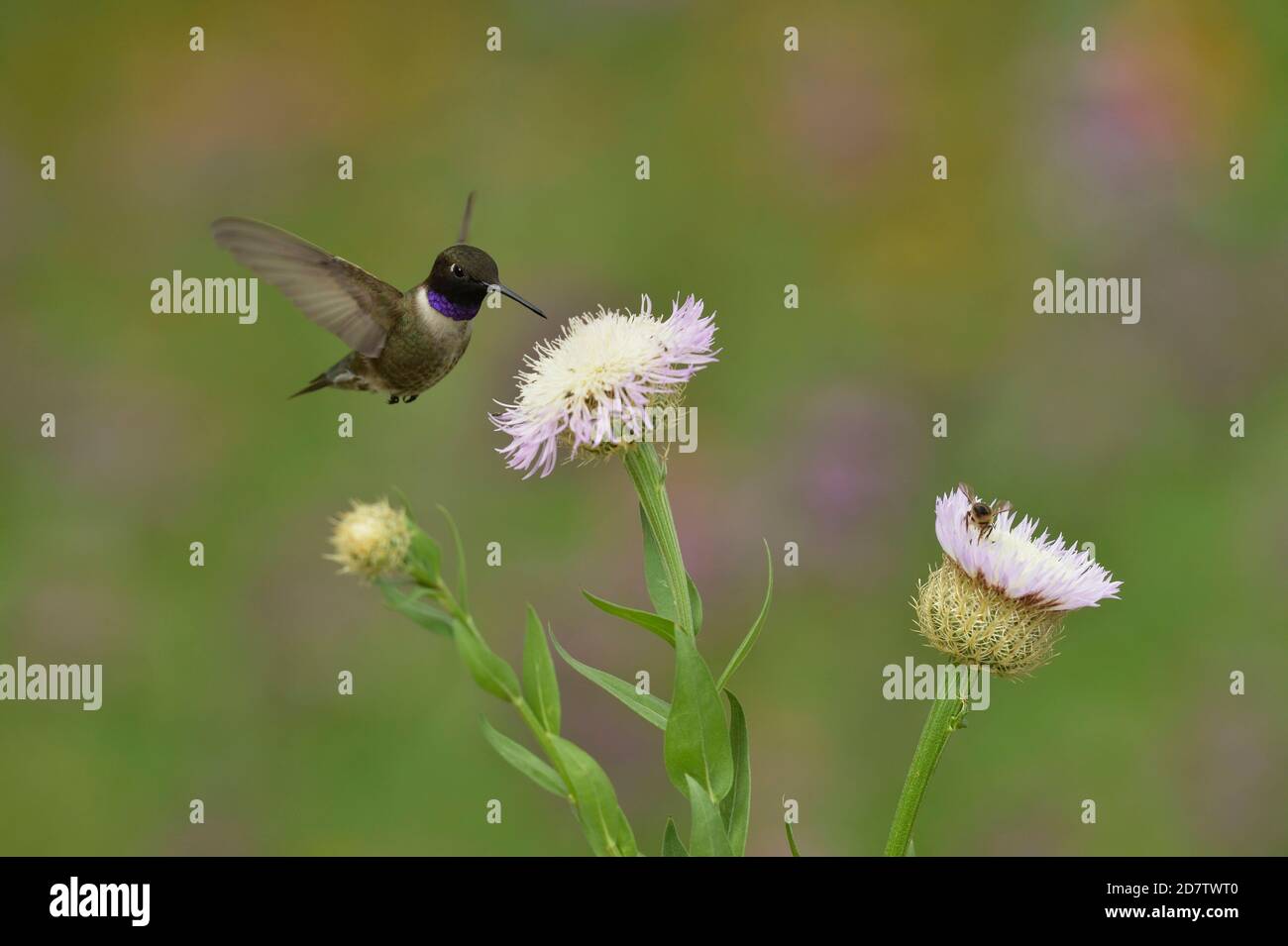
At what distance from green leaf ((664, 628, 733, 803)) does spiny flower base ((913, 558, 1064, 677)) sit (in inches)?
12.5

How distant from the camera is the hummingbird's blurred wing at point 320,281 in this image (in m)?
1.40

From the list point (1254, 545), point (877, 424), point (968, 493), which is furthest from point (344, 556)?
point (1254, 545)

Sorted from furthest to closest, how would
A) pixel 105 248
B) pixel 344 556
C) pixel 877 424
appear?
pixel 105 248
pixel 877 424
pixel 344 556

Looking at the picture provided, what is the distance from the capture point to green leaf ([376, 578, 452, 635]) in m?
0.92

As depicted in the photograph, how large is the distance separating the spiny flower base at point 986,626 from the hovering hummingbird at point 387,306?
1.85ft

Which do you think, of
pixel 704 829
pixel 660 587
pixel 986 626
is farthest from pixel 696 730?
pixel 986 626

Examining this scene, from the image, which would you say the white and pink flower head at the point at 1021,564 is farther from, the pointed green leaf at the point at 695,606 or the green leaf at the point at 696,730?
the green leaf at the point at 696,730

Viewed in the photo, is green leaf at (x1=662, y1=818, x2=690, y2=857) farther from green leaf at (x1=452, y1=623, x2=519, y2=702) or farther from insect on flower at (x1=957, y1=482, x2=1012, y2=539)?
insect on flower at (x1=957, y1=482, x2=1012, y2=539)

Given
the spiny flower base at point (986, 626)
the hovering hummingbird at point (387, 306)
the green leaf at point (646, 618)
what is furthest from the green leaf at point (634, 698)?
the hovering hummingbird at point (387, 306)

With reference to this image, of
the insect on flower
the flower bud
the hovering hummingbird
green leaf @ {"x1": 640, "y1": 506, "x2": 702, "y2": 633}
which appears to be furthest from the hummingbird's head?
the flower bud

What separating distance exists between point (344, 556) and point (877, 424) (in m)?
2.62

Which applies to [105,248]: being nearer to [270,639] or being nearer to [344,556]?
[270,639]

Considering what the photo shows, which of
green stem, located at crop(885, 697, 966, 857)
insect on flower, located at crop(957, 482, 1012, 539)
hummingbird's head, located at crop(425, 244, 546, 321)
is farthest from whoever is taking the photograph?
hummingbird's head, located at crop(425, 244, 546, 321)

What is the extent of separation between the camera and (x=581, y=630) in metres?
3.17
